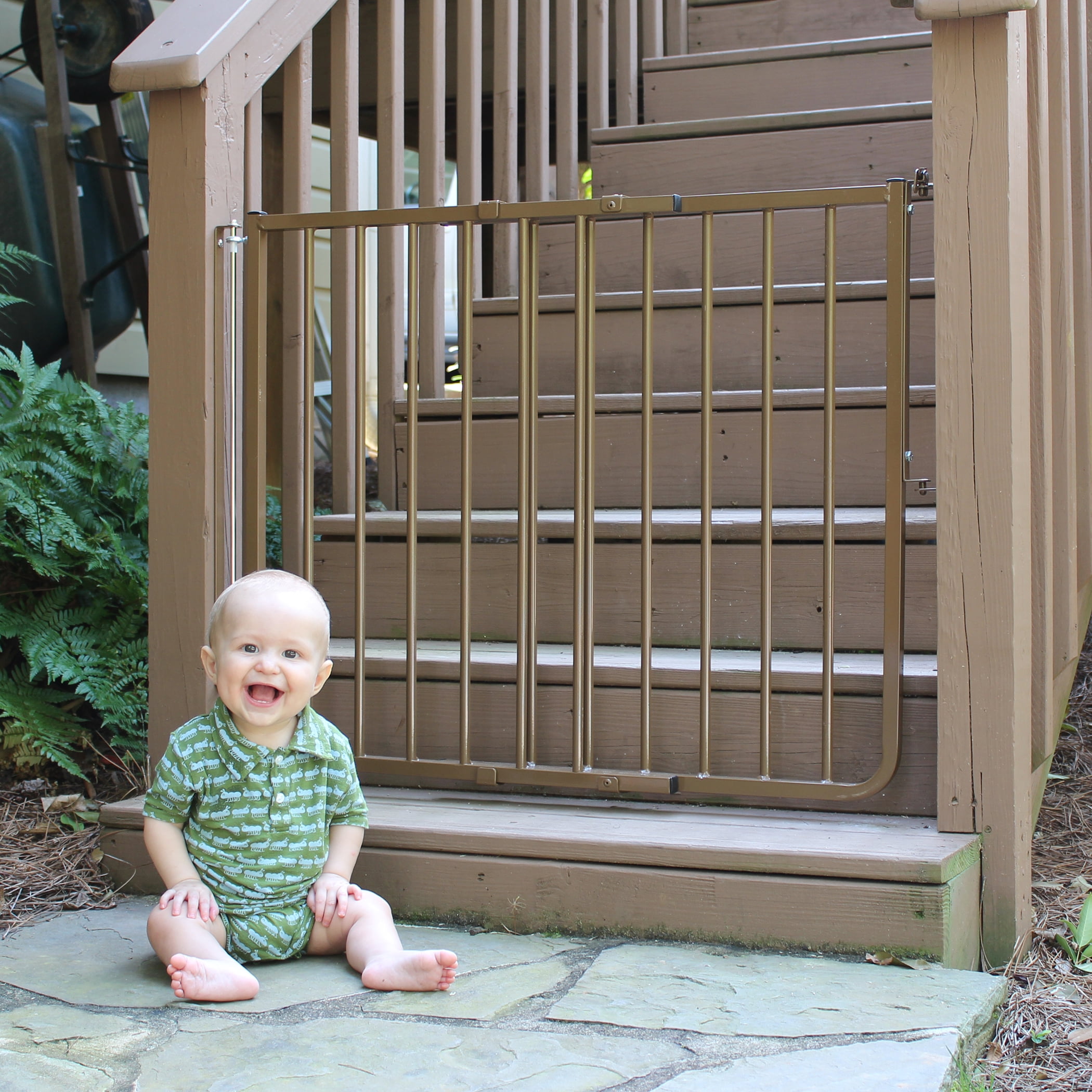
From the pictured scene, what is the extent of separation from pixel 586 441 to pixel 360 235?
2.05ft

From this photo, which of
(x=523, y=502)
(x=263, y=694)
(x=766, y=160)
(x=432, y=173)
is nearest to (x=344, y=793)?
(x=263, y=694)

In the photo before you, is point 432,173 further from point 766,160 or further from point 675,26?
point 675,26

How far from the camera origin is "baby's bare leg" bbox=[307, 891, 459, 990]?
5.49 ft

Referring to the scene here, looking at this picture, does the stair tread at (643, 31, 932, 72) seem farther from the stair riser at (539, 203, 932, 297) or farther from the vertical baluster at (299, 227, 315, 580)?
the vertical baluster at (299, 227, 315, 580)

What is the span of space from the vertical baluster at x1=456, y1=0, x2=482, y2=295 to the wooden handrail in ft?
3.53

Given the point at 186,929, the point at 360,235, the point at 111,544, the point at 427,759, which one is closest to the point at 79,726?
the point at 111,544

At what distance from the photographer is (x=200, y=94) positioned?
2.19 meters

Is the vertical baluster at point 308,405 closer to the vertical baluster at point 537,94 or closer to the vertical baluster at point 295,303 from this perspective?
the vertical baluster at point 295,303

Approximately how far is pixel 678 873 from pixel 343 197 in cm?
180

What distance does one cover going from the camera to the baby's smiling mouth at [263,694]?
1.78 meters

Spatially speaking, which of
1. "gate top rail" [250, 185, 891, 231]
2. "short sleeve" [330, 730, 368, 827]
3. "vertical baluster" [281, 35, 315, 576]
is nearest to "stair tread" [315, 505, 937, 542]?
"vertical baluster" [281, 35, 315, 576]

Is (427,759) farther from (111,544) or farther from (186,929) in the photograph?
(111,544)

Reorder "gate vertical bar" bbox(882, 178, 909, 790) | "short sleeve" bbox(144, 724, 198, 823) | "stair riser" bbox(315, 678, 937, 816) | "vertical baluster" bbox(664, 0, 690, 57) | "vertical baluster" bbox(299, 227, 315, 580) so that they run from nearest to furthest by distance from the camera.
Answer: "short sleeve" bbox(144, 724, 198, 823) → "gate vertical bar" bbox(882, 178, 909, 790) → "stair riser" bbox(315, 678, 937, 816) → "vertical baluster" bbox(299, 227, 315, 580) → "vertical baluster" bbox(664, 0, 690, 57)

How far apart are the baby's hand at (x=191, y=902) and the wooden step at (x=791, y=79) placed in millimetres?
2935
